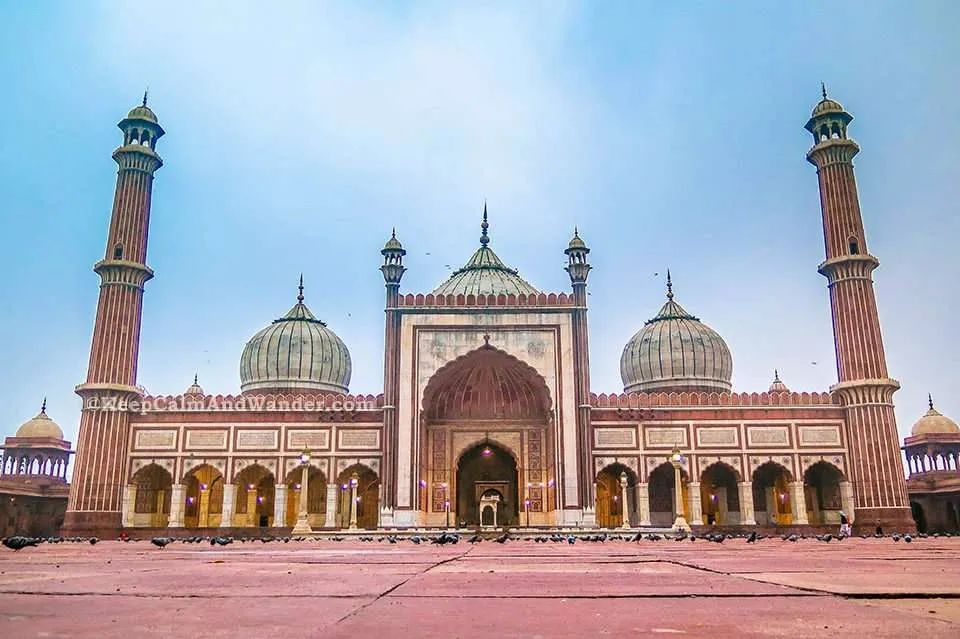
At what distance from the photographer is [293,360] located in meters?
35.6

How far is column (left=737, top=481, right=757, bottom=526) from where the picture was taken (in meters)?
27.8

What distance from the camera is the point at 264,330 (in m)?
37.2

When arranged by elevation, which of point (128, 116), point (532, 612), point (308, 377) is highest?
point (128, 116)

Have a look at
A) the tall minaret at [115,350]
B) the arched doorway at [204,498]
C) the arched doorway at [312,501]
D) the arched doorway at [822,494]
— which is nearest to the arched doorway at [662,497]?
the arched doorway at [822,494]

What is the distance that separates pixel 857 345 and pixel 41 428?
3468 cm

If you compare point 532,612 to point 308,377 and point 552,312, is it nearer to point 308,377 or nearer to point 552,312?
point 552,312

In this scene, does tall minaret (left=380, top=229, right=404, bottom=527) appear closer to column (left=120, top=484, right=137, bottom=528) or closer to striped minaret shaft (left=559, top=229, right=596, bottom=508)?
striped minaret shaft (left=559, top=229, right=596, bottom=508)

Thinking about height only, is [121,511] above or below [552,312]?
below

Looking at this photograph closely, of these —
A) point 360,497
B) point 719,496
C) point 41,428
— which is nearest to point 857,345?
point 719,496

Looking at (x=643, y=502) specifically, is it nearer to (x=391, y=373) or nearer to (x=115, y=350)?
(x=391, y=373)

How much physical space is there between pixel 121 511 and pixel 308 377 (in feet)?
32.6

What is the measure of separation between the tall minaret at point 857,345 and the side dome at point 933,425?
1012cm

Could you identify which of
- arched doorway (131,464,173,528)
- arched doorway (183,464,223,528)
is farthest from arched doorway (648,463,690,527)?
arched doorway (131,464,173,528)

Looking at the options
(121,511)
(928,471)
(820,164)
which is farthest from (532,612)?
(928,471)
